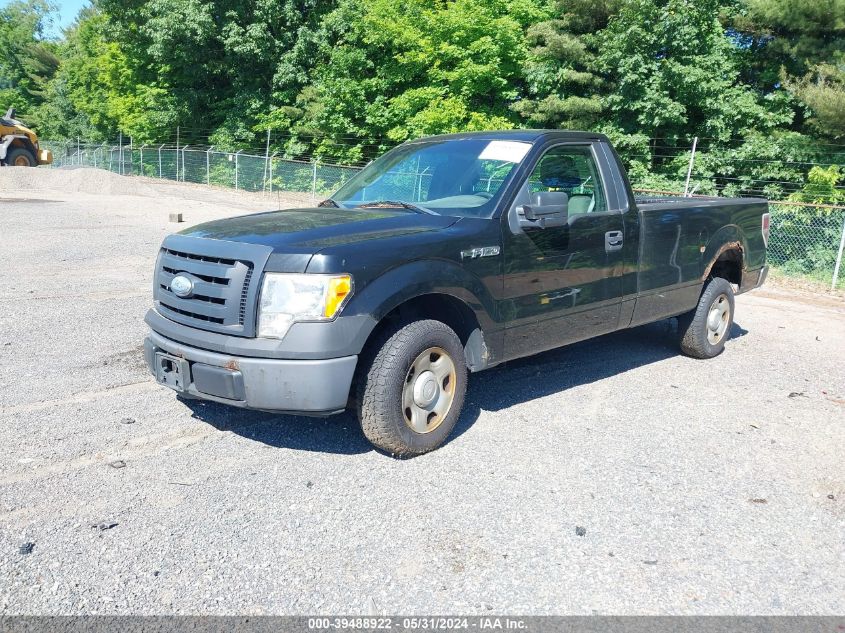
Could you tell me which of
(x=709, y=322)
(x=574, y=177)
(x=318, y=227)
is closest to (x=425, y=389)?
(x=318, y=227)

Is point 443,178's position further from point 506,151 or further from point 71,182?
point 71,182

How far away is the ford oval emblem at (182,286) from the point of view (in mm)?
4176

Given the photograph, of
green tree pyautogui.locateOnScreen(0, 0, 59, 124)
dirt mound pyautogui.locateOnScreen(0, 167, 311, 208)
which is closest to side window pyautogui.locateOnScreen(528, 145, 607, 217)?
dirt mound pyautogui.locateOnScreen(0, 167, 311, 208)

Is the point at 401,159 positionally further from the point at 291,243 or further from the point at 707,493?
the point at 707,493

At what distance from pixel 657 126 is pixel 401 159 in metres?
18.3

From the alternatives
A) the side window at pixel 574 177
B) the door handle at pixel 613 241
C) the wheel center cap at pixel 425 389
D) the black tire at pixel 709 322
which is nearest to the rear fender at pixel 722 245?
the black tire at pixel 709 322

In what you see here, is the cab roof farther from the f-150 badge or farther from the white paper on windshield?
the f-150 badge

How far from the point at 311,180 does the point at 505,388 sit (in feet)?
69.5

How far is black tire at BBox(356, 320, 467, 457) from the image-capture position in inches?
160

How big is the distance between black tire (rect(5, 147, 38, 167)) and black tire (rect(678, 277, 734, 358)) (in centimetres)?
3678

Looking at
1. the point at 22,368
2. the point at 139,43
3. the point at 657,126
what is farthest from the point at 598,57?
the point at 139,43

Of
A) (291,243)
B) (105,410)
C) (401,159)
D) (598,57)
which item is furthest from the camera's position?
(598,57)

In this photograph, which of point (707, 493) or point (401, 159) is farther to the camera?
point (401, 159)

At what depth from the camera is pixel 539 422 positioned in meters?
5.04
